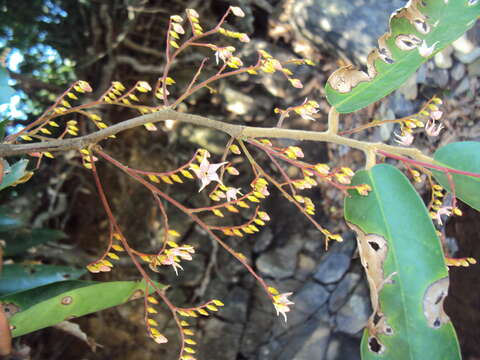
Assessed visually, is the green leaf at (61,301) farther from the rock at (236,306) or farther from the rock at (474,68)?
the rock at (474,68)

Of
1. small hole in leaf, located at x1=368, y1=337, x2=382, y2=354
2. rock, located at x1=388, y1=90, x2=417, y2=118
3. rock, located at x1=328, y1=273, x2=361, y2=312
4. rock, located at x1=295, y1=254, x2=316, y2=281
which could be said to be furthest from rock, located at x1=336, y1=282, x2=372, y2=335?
small hole in leaf, located at x1=368, y1=337, x2=382, y2=354

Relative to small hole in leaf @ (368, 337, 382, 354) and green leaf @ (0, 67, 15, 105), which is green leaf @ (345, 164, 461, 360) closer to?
small hole in leaf @ (368, 337, 382, 354)

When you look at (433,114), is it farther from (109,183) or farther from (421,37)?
(109,183)

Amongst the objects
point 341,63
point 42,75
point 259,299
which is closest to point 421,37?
point 341,63

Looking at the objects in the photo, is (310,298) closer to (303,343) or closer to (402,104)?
(303,343)

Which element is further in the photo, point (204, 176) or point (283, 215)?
point (283, 215)
